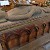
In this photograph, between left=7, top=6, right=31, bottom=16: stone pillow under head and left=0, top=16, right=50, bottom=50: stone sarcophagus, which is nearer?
left=0, top=16, right=50, bottom=50: stone sarcophagus

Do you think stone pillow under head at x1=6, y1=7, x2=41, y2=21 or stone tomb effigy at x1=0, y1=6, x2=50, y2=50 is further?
stone pillow under head at x1=6, y1=7, x2=41, y2=21

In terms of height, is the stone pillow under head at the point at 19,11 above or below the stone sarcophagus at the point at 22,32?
above

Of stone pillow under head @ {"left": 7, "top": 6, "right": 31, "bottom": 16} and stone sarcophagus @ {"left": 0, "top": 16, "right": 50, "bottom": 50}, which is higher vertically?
stone pillow under head @ {"left": 7, "top": 6, "right": 31, "bottom": 16}

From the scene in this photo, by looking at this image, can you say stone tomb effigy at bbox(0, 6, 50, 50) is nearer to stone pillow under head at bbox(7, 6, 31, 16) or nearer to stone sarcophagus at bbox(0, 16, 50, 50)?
stone sarcophagus at bbox(0, 16, 50, 50)

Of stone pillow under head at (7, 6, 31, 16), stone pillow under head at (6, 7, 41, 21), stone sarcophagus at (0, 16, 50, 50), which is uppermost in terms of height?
stone pillow under head at (7, 6, 31, 16)

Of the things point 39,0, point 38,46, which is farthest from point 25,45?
point 39,0

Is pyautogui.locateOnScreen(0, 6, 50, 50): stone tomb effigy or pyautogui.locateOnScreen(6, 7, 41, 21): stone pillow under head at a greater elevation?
pyautogui.locateOnScreen(6, 7, 41, 21): stone pillow under head

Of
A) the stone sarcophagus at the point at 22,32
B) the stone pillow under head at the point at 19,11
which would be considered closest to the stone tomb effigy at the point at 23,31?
the stone sarcophagus at the point at 22,32

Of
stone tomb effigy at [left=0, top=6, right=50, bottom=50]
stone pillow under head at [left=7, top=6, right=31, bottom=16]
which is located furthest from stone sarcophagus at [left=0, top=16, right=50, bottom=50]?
stone pillow under head at [left=7, top=6, right=31, bottom=16]

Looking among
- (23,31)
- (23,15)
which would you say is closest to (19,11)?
(23,15)

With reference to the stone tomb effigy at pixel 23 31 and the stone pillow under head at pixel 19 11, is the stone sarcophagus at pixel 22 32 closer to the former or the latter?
the stone tomb effigy at pixel 23 31

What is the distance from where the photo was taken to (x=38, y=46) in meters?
1.34

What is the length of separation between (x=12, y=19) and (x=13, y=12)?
13 centimetres

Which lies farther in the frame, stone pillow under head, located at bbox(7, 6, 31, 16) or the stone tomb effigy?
stone pillow under head, located at bbox(7, 6, 31, 16)
